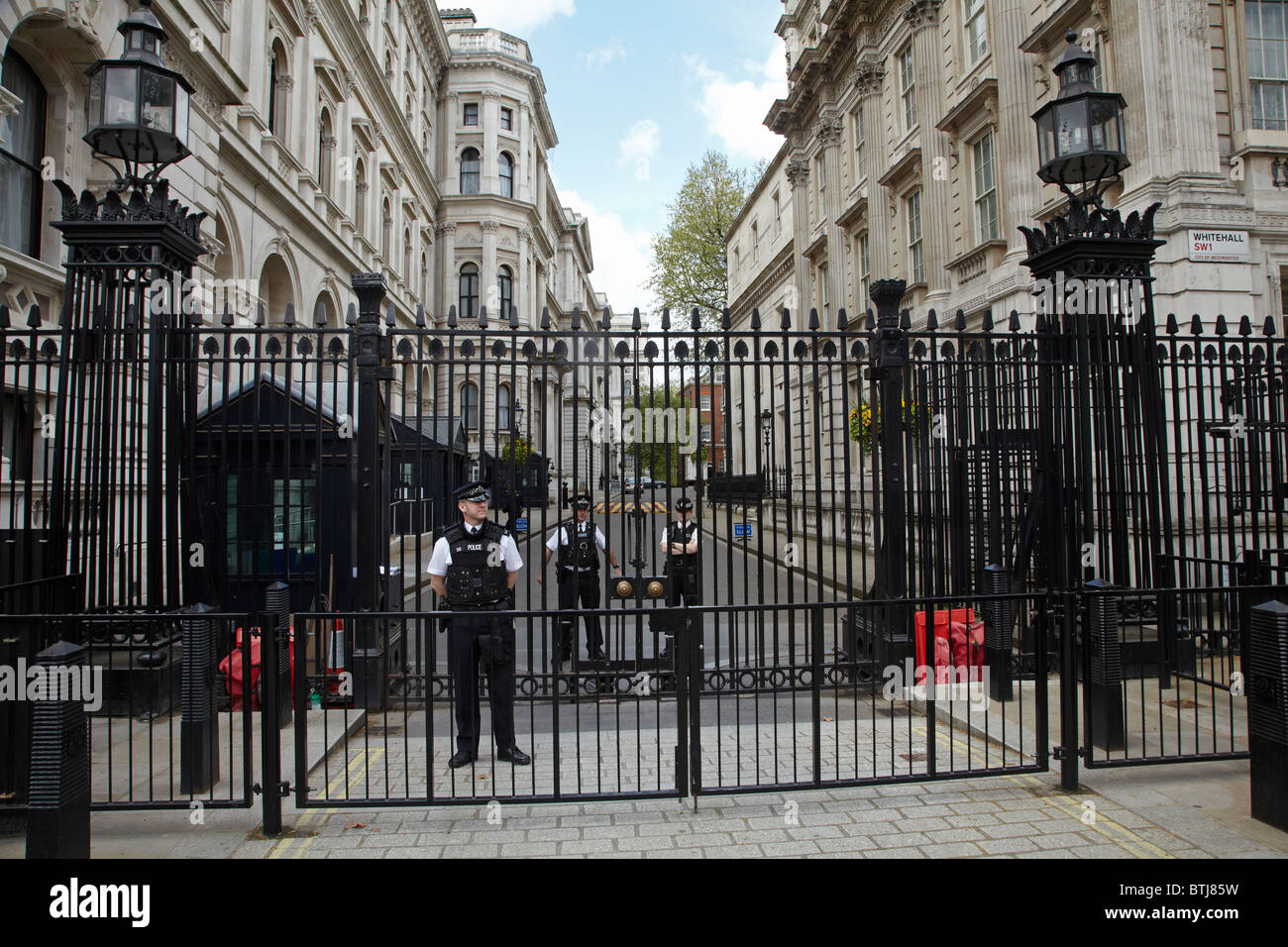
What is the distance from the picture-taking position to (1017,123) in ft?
50.5

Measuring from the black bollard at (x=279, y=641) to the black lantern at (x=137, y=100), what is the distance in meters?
3.71

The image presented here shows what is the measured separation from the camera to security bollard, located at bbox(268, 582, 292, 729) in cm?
421

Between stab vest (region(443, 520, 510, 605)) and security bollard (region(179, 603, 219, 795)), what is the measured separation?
1.57 metres

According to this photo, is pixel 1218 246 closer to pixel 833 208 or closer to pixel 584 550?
pixel 584 550

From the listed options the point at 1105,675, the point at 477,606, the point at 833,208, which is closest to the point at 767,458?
the point at 1105,675

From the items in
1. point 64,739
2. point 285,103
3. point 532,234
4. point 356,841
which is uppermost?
point 532,234

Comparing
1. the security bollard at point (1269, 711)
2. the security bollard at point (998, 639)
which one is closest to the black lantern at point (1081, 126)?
the security bollard at point (998, 639)

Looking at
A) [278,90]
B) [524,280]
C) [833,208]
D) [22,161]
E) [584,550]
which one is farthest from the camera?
[524,280]

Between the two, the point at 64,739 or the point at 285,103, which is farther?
the point at 285,103

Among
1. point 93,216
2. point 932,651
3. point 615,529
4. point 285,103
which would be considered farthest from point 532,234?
point 932,651
